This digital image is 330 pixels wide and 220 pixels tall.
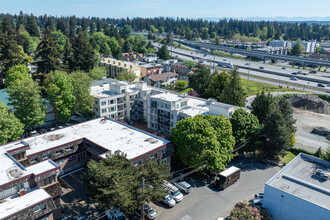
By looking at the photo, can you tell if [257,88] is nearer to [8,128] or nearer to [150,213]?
[150,213]

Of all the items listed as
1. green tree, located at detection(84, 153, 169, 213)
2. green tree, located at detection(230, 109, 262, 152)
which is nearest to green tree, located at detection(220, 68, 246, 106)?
green tree, located at detection(230, 109, 262, 152)

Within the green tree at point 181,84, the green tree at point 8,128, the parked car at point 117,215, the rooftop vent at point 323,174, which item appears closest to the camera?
the parked car at point 117,215

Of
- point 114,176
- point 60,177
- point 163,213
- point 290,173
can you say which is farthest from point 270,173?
point 60,177

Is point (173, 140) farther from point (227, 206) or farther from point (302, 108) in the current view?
point (302, 108)

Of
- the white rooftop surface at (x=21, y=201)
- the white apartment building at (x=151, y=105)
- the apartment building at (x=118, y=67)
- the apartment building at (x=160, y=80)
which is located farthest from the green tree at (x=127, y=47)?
the white rooftop surface at (x=21, y=201)

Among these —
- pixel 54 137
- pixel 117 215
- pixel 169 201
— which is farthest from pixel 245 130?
pixel 54 137

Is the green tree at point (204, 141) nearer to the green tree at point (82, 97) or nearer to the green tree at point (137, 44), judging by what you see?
the green tree at point (82, 97)

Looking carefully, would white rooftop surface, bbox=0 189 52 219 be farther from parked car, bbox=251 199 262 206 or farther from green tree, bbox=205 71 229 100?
green tree, bbox=205 71 229 100
